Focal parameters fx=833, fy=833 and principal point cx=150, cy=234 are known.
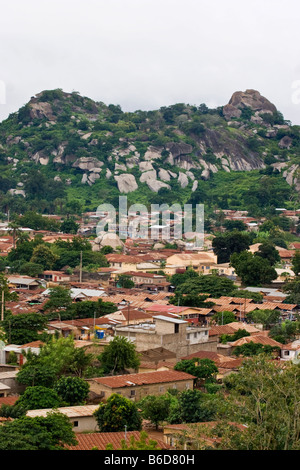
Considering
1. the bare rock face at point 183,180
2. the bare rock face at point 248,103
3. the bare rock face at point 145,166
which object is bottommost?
the bare rock face at point 183,180

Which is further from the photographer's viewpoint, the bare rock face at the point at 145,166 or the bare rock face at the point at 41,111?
the bare rock face at the point at 41,111

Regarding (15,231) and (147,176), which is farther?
(147,176)

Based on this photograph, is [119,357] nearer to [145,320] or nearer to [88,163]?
[145,320]

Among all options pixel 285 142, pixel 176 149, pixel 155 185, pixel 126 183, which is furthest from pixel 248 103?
pixel 126 183

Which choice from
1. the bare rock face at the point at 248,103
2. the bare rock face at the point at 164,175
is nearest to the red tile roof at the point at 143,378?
the bare rock face at the point at 164,175

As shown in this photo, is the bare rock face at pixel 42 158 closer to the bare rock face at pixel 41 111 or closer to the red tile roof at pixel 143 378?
the bare rock face at pixel 41 111
